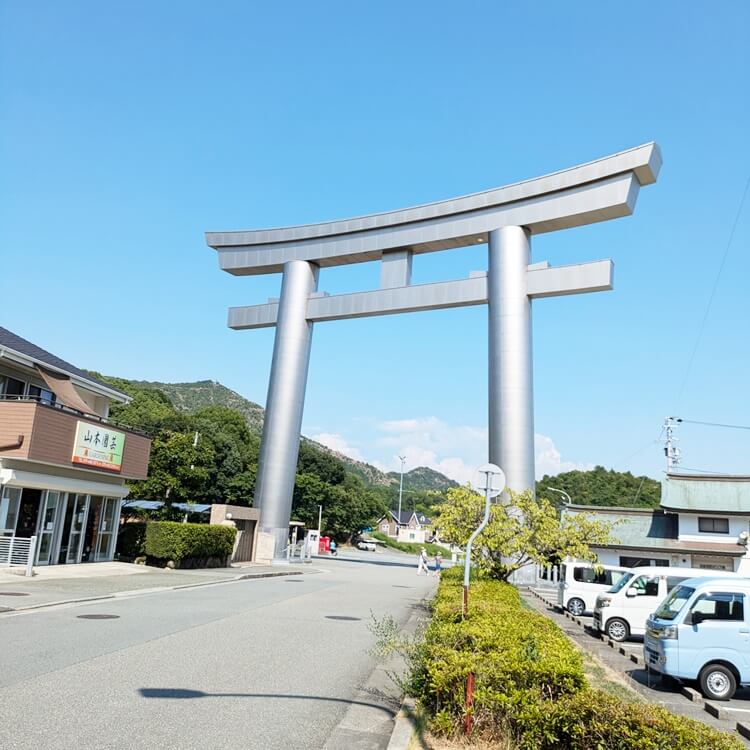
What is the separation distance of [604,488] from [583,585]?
80.1 metres

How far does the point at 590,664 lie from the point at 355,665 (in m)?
3.98

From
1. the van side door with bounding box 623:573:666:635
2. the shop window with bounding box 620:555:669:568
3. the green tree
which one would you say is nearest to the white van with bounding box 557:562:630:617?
the van side door with bounding box 623:573:666:635

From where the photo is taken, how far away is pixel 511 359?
28016 millimetres

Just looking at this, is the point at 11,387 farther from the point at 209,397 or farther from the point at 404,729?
the point at 209,397

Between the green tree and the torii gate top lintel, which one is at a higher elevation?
the torii gate top lintel

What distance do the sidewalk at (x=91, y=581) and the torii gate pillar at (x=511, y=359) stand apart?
1071 centimetres

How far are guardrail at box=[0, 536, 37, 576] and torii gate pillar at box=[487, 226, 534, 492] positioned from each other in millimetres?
16851

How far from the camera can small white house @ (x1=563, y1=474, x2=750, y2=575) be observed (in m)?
34.8

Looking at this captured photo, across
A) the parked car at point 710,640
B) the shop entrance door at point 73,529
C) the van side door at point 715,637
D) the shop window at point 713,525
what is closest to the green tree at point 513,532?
the parked car at point 710,640

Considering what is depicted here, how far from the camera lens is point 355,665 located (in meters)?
9.95

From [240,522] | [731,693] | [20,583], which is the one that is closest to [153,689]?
[731,693]

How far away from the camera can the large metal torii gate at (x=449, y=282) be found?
27422mm

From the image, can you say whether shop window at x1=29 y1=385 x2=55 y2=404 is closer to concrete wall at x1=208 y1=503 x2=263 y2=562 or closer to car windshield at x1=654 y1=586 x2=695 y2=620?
concrete wall at x1=208 y1=503 x2=263 y2=562

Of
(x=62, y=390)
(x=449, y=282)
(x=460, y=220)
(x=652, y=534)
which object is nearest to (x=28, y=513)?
(x=62, y=390)
